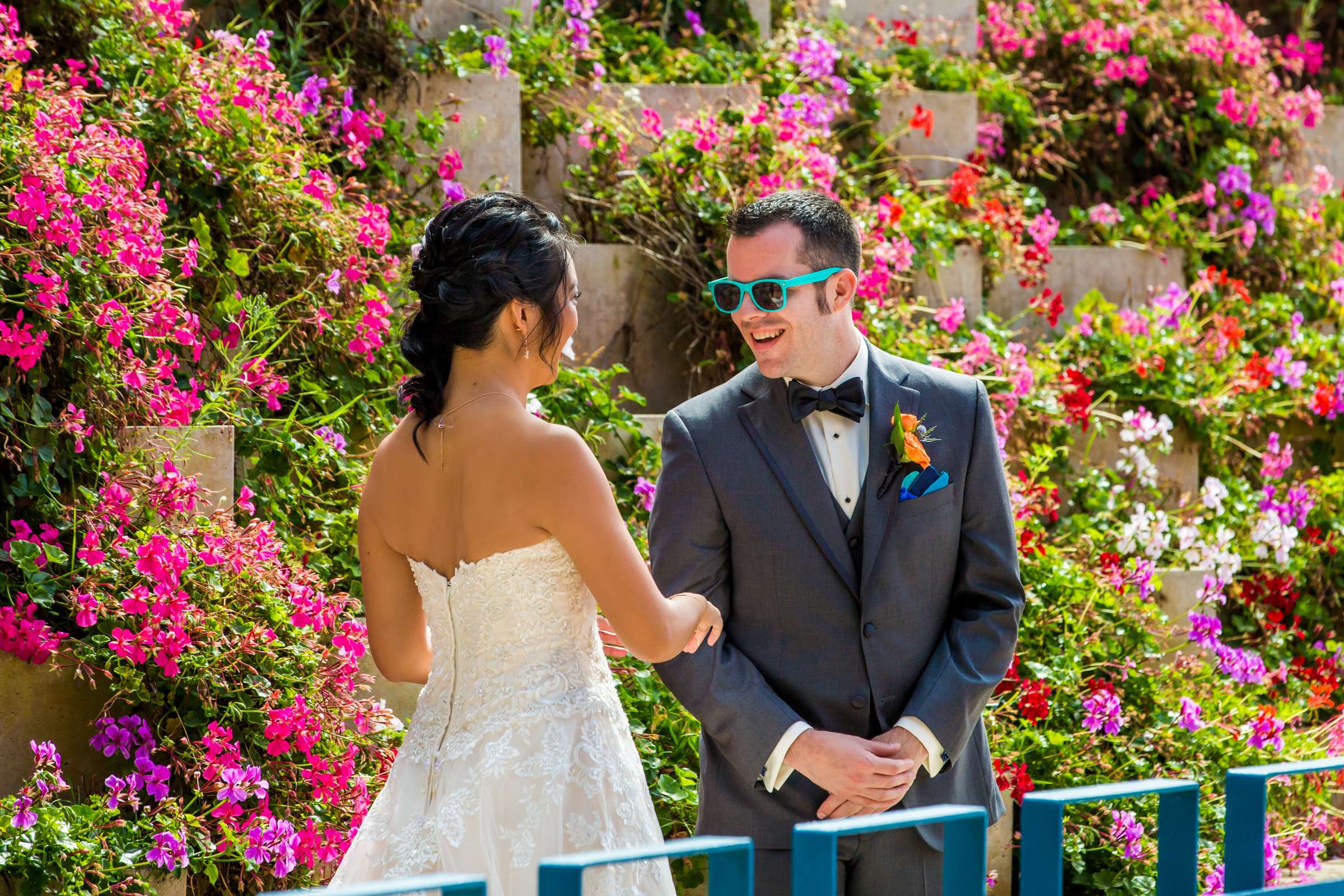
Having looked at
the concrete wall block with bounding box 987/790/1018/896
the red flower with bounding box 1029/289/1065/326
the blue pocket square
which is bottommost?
the concrete wall block with bounding box 987/790/1018/896

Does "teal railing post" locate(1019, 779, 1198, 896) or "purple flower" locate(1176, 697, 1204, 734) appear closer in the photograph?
"teal railing post" locate(1019, 779, 1198, 896)

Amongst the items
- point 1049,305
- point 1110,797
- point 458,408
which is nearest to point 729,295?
point 458,408

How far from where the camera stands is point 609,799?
2320mm

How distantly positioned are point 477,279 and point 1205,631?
300 cm

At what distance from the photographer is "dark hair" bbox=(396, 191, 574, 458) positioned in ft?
7.49

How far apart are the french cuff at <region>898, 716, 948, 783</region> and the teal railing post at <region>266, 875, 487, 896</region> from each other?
118 centimetres

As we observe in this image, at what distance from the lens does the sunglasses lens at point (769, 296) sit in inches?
102

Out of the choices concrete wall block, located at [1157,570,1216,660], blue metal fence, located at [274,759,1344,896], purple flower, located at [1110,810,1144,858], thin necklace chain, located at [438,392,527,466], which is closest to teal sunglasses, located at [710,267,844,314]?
thin necklace chain, located at [438,392,527,466]

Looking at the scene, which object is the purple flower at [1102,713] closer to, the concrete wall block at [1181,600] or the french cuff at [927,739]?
the concrete wall block at [1181,600]

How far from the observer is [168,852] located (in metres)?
2.91

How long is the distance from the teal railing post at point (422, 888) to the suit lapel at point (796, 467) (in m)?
1.21

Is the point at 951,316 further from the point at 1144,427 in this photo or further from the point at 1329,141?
the point at 1329,141

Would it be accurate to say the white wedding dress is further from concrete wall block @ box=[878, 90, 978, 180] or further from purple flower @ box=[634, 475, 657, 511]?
concrete wall block @ box=[878, 90, 978, 180]

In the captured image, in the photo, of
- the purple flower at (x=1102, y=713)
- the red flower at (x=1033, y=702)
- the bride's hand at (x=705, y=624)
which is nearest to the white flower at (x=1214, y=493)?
the purple flower at (x=1102, y=713)
